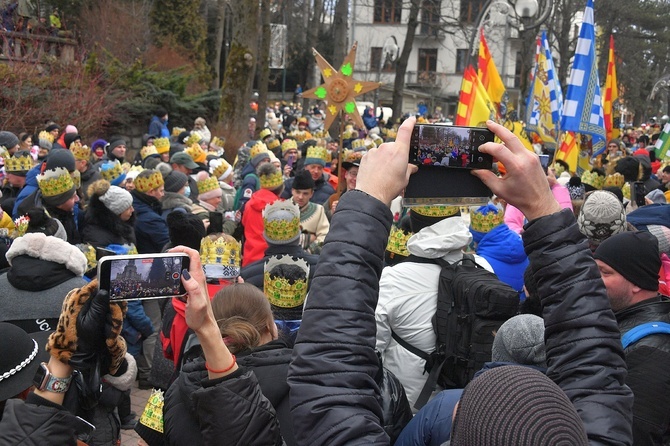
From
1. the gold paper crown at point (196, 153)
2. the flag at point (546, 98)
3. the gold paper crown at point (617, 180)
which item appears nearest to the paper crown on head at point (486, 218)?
the gold paper crown at point (617, 180)

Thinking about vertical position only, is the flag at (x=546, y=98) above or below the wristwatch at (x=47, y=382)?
above

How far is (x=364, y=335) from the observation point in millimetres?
1697

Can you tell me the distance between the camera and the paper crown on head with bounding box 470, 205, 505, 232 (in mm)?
6184

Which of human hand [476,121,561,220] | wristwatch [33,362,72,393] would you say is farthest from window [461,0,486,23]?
human hand [476,121,561,220]

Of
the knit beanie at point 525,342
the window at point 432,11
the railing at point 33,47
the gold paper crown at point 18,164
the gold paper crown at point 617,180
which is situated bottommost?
the gold paper crown at point 18,164

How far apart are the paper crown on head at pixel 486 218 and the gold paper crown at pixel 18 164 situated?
5129 millimetres

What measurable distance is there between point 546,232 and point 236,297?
1526 millimetres

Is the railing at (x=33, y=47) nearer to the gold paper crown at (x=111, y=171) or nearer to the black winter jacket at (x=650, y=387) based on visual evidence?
the gold paper crown at (x=111, y=171)

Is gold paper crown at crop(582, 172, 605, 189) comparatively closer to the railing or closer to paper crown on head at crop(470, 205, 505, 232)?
paper crown on head at crop(470, 205, 505, 232)

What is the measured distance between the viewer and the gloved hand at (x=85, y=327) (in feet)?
8.29

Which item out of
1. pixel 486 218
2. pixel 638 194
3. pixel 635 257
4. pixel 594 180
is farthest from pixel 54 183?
pixel 594 180

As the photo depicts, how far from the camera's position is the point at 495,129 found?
1878 millimetres

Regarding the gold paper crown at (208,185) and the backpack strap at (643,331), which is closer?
the backpack strap at (643,331)

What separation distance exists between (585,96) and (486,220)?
460cm
